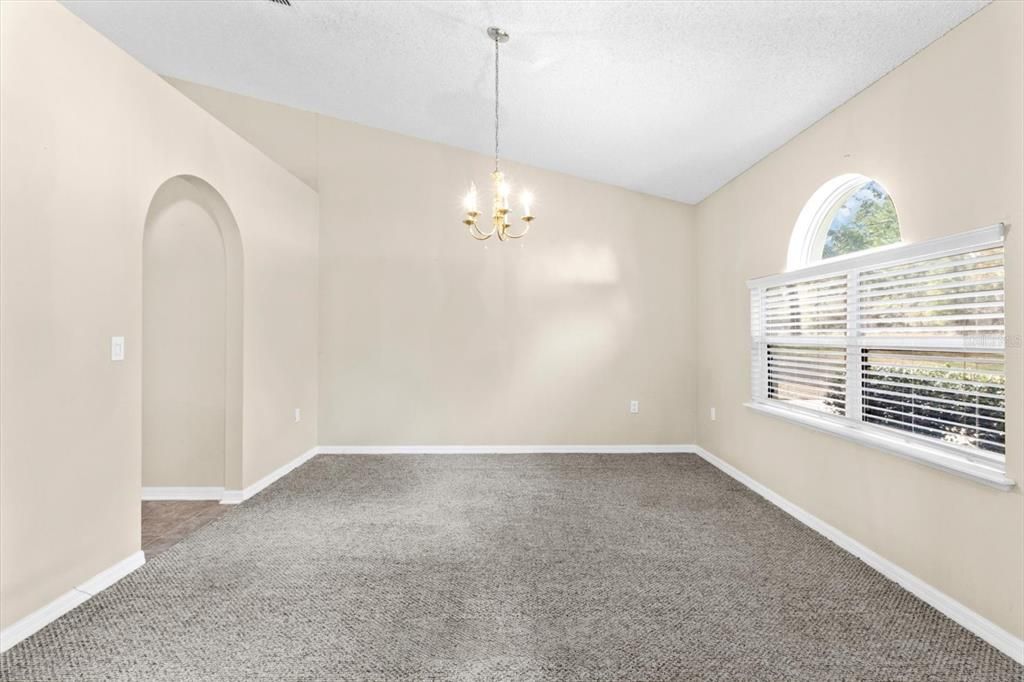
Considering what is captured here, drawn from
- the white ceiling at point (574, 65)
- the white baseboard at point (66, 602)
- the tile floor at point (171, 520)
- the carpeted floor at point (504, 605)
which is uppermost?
the white ceiling at point (574, 65)

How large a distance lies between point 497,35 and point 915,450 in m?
3.11

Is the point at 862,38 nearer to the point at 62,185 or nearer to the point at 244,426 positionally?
the point at 62,185

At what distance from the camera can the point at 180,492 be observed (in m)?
3.63

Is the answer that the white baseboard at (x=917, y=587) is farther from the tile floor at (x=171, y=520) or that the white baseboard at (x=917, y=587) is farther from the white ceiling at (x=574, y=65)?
the tile floor at (x=171, y=520)

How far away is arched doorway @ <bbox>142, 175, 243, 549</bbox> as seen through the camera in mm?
3566

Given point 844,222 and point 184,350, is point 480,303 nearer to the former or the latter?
point 184,350

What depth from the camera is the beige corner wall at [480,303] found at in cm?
488

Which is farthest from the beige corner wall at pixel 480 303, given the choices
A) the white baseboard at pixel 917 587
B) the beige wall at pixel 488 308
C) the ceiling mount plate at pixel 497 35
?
the ceiling mount plate at pixel 497 35

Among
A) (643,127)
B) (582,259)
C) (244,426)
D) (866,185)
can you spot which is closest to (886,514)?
(866,185)

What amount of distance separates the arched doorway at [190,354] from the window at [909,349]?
3.95 metres

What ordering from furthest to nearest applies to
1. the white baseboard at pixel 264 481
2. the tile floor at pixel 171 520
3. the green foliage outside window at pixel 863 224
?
the white baseboard at pixel 264 481
the tile floor at pixel 171 520
the green foliage outside window at pixel 863 224

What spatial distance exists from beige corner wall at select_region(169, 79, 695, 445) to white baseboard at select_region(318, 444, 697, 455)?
0.07 metres

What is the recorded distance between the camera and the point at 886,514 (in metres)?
2.47

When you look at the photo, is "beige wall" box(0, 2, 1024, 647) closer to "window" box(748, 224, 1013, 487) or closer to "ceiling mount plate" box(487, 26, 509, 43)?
"window" box(748, 224, 1013, 487)
